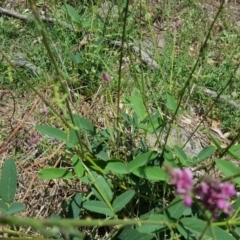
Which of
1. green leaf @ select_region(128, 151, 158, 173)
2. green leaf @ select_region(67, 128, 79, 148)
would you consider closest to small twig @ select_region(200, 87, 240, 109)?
green leaf @ select_region(128, 151, 158, 173)

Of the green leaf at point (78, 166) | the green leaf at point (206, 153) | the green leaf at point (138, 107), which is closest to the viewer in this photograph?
the green leaf at point (78, 166)

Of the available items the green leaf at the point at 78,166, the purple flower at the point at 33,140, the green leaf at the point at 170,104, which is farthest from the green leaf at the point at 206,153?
the purple flower at the point at 33,140

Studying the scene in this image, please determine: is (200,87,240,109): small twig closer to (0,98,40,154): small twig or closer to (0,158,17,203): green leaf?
(0,98,40,154): small twig

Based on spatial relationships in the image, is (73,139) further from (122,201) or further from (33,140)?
(33,140)

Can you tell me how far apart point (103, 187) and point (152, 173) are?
0.19 m

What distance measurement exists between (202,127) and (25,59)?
105 centimetres

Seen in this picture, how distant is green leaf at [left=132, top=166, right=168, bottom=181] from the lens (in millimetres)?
1607

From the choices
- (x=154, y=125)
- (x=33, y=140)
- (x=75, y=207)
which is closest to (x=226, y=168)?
(x=154, y=125)

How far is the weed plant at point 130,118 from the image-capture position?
4.79 ft

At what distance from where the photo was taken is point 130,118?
2.03m

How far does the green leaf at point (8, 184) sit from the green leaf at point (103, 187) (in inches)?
11.1

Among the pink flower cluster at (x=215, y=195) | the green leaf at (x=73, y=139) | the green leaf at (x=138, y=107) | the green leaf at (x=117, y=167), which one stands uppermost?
the pink flower cluster at (x=215, y=195)

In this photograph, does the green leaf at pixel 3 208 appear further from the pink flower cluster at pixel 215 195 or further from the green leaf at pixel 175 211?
the pink flower cluster at pixel 215 195

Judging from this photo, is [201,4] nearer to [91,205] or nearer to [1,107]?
[1,107]
